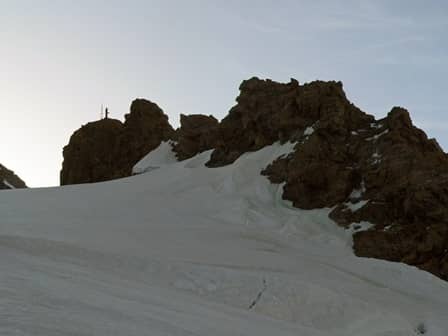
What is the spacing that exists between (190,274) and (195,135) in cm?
3407

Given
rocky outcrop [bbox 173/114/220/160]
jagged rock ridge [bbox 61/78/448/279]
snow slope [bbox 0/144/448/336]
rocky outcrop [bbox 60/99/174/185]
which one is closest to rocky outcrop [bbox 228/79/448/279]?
jagged rock ridge [bbox 61/78/448/279]

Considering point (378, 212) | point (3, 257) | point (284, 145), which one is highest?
point (284, 145)

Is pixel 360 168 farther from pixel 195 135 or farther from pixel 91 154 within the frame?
pixel 91 154

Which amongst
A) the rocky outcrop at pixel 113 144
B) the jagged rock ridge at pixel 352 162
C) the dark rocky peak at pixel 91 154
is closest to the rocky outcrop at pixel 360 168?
the jagged rock ridge at pixel 352 162

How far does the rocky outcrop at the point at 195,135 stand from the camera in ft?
140

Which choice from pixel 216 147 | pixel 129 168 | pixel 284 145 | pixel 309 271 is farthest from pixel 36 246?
pixel 129 168

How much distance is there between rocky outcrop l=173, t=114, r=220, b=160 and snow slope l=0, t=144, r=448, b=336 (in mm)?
15411

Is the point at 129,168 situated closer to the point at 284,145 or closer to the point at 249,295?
the point at 284,145

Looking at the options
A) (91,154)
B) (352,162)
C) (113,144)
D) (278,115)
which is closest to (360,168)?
(352,162)

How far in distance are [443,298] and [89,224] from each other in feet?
38.1

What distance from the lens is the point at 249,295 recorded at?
11.4m

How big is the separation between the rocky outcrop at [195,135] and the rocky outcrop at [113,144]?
1026 centimetres

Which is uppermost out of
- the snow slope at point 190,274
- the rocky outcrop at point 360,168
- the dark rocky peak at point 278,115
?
the dark rocky peak at point 278,115

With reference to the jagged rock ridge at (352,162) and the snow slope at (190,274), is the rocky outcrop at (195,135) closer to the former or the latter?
the jagged rock ridge at (352,162)
